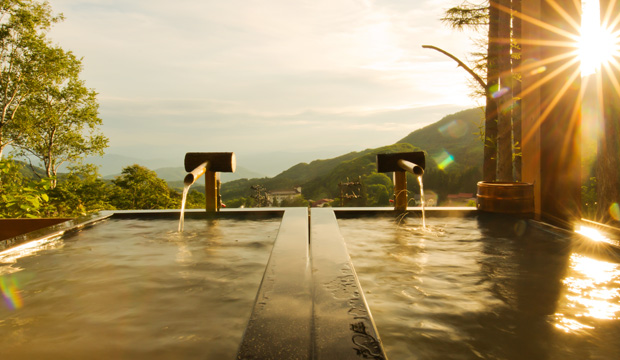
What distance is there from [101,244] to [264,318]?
2.08 metres

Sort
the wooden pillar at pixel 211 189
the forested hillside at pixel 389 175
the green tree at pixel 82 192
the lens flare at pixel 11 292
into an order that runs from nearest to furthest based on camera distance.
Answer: the lens flare at pixel 11 292 → the wooden pillar at pixel 211 189 → the green tree at pixel 82 192 → the forested hillside at pixel 389 175

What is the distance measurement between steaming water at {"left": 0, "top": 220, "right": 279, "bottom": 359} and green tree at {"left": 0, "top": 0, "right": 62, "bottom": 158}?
22.6m

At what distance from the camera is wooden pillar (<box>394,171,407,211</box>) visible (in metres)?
3.95

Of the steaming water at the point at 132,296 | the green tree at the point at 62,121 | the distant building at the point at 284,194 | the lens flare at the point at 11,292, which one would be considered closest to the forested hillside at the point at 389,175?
the distant building at the point at 284,194

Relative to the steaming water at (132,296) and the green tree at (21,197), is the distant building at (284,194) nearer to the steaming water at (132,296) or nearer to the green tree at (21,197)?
the green tree at (21,197)

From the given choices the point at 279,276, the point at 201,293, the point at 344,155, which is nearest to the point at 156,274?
the point at 201,293

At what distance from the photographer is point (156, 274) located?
2.08m

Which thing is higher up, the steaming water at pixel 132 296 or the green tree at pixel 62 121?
the green tree at pixel 62 121

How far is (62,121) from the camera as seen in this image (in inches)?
974

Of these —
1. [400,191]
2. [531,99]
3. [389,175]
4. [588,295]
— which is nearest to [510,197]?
[400,191]

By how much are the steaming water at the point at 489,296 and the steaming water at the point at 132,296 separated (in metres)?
0.59

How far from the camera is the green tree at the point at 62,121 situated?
22766mm

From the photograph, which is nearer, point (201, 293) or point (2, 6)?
point (201, 293)

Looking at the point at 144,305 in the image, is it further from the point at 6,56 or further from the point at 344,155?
the point at 344,155
